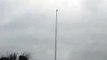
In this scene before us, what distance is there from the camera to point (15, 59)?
124562 millimetres

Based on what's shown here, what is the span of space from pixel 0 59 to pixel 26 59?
11.4 m

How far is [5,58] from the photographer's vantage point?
4779 inches

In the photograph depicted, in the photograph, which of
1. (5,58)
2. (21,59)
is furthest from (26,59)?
(5,58)

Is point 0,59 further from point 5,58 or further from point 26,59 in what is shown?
point 26,59

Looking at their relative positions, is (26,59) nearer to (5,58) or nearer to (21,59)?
(21,59)

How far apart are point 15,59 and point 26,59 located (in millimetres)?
7674

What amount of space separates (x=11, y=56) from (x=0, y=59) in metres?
7.91

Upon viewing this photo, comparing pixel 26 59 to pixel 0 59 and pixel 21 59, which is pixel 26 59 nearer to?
pixel 21 59

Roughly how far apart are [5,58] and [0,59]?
378cm

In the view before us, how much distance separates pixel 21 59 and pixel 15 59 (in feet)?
20.4

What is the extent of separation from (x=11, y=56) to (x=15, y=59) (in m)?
2.36

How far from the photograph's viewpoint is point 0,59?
387 feet

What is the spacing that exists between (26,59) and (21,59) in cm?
222

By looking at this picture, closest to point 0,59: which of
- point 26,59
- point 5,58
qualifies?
point 5,58
